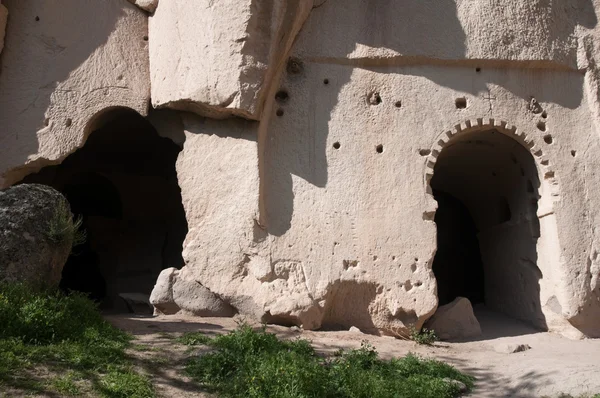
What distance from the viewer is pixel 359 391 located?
14.3 ft

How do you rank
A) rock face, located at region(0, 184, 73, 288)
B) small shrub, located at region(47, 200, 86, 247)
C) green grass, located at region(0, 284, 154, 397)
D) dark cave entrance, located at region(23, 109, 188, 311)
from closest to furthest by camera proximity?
green grass, located at region(0, 284, 154, 397) < rock face, located at region(0, 184, 73, 288) < small shrub, located at region(47, 200, 86, 247) < dark cave entrance, located at region(23, 109, 188, 311)

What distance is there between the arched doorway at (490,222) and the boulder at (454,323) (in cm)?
85

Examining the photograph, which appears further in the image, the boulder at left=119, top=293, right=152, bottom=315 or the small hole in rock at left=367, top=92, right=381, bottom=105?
the boulder at left=119, top=293, right=152, bottom=315

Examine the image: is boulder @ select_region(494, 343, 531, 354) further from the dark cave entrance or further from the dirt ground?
the dark cave entrance

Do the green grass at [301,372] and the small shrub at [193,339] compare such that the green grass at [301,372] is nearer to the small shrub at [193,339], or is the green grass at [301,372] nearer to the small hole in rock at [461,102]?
the small shrub at [193,339]

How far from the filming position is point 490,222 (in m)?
9.27

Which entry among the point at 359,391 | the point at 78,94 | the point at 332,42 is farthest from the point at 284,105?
the point at 359,391

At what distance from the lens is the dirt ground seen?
15.6ft

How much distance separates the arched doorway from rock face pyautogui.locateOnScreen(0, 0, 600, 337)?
2.4 inches

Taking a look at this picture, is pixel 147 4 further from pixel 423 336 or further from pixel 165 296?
pixel 423 336

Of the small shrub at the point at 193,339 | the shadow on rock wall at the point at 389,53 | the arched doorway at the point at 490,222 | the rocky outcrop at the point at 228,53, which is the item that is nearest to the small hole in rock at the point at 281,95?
the shadow on rock wall at the point at 389,53

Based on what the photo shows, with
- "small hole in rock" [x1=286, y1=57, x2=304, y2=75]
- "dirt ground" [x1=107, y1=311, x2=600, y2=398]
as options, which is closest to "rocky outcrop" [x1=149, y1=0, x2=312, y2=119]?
"small hole in rock" [x1=286, y1=57, x2=304, y2=75]

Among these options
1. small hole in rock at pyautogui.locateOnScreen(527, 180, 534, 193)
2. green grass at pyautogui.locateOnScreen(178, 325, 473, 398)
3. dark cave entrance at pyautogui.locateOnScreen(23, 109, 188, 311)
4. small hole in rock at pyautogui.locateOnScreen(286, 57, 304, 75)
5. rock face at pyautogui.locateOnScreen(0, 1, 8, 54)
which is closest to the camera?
green grass at pyautogui.locateOnScreen(178, 325, 473, 398)

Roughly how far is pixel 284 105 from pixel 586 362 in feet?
13.5
